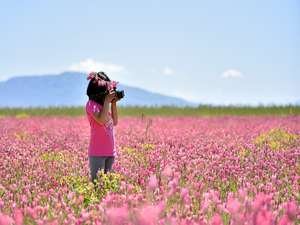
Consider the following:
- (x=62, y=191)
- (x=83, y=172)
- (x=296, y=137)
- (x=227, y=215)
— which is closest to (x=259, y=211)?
(x=227, y=215)

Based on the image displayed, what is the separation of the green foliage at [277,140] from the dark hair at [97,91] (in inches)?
184

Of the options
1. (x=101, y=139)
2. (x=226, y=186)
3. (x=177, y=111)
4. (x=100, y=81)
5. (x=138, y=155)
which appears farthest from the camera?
(x=177, y=111)

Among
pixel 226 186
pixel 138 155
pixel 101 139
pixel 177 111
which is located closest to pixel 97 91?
pixel 101 139

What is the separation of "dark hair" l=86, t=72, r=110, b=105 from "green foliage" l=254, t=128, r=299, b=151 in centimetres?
466

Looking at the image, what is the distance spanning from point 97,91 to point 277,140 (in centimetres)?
666

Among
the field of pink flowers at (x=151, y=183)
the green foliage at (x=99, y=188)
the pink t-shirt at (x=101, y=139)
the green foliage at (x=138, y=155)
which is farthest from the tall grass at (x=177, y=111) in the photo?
the green foliage at (x=99, y=188)

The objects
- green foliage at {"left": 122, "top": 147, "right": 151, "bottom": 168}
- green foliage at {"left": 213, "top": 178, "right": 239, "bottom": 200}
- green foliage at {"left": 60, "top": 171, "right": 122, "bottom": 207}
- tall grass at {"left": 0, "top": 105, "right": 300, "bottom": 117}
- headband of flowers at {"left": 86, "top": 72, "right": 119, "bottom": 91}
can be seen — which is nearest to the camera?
green foliage at {"left": 60, "top": 171, "right": 122, "bottom": 207}

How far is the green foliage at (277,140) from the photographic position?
11.2 metres

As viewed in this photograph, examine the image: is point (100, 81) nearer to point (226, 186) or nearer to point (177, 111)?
point (226, 186)

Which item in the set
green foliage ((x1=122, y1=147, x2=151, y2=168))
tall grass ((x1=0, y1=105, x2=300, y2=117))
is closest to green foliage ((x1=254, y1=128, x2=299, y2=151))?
green foliage ((x1=122, y1=147, x2=151, y2=168))

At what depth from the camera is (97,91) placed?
6.99 metres

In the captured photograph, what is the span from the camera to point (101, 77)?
7.05 metres

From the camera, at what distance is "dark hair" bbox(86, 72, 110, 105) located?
6.95 m

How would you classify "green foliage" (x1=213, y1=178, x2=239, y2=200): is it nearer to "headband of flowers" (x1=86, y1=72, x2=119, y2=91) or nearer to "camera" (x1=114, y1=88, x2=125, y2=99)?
"camera" (x1=114, y1=88, x2=125, y2=99)
